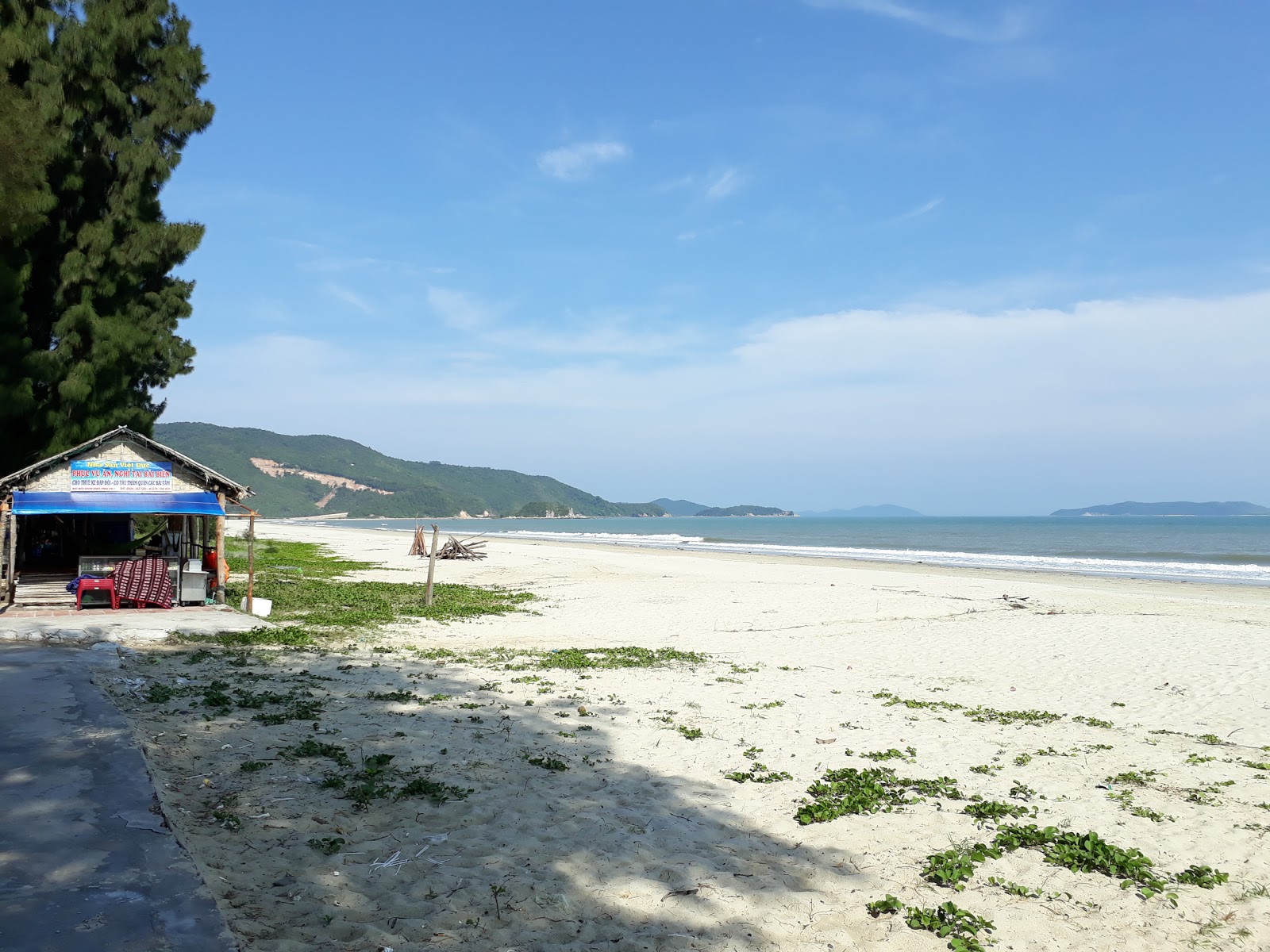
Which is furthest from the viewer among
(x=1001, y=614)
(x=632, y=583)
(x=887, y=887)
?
(x=632, y=583)

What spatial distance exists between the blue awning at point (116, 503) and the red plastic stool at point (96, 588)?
1.16 meters

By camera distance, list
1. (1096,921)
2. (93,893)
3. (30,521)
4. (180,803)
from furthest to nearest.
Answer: (30,521)
(180,803)
(1096,921)
(93,893)

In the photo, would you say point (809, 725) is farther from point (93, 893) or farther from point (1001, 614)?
point (1001, 614)

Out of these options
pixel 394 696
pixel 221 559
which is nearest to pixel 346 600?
pixel 221 559

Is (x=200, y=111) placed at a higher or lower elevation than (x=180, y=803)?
higher

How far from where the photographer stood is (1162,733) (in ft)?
27.1

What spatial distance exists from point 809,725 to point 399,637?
740 centimetres

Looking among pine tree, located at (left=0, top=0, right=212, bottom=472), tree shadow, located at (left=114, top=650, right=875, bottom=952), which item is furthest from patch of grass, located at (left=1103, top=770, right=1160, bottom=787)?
pine tree, located at (left=0, top=0, right=212, bottom=472)

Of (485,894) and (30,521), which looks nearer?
(485,894)

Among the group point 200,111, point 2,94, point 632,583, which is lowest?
point 632,583

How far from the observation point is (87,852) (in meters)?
4.01

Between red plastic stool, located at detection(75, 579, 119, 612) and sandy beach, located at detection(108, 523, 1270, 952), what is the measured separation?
13.3 ft

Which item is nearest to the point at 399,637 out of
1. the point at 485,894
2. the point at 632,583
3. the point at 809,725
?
the point at 809,725

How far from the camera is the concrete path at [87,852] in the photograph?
10.8ft
